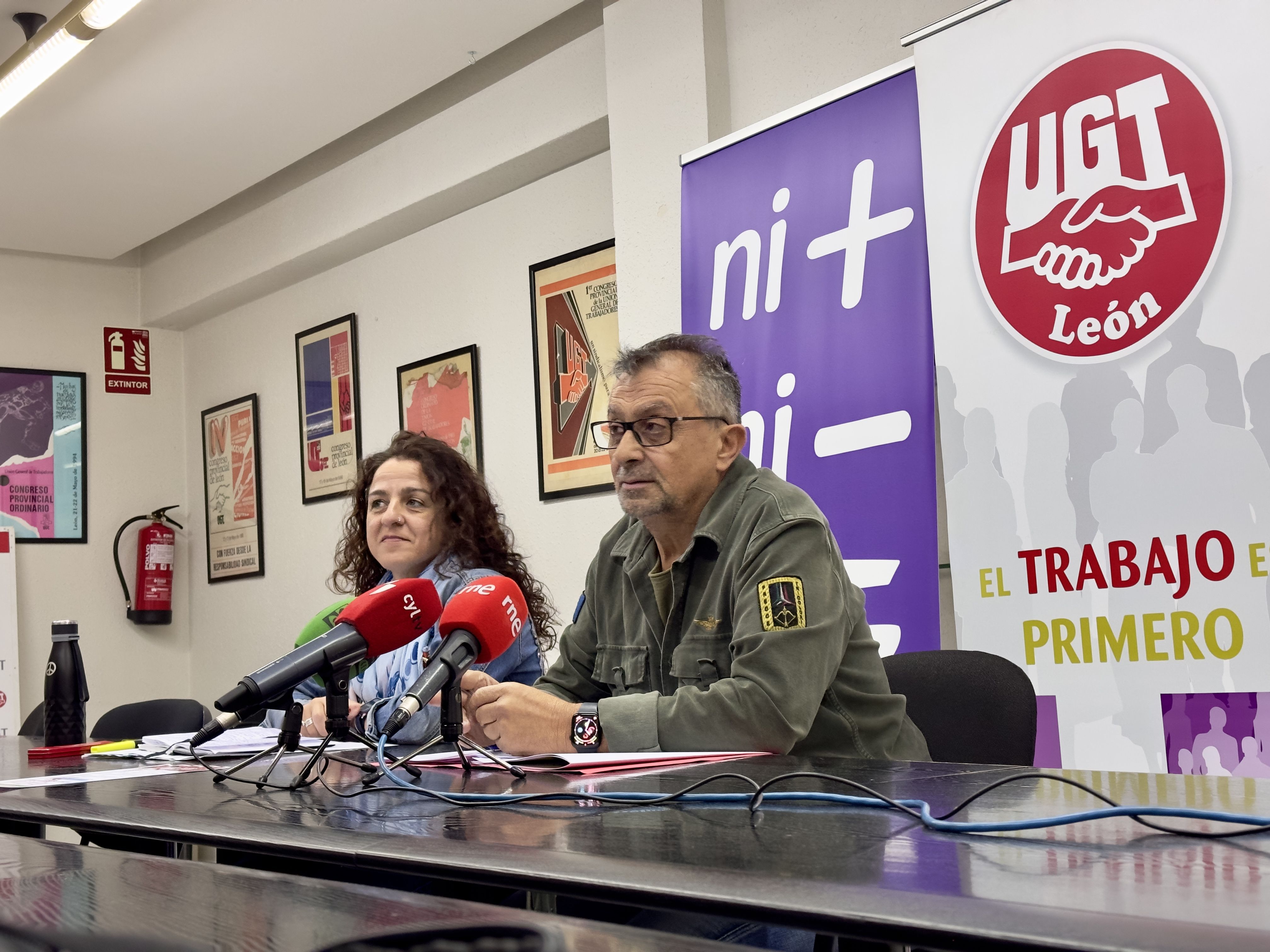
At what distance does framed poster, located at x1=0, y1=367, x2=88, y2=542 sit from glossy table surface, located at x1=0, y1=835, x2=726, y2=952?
6.08 meters

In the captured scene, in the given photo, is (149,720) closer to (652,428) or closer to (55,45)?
(652,428)

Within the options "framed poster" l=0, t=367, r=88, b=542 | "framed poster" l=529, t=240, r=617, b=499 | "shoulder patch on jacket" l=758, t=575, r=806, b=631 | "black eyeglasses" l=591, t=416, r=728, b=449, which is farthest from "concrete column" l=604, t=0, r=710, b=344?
"framed poster" l=0, t=367, r=88, b=542

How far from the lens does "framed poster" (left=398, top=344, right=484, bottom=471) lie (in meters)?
4.93

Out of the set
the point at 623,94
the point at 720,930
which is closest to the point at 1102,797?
the point at 720,930

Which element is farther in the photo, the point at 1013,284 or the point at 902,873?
the point at 1013,284

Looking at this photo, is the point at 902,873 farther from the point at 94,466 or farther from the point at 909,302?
the point at 94,466

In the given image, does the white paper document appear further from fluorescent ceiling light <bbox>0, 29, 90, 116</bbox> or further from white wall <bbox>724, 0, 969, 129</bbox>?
fluorescent ceiling light <bbox>0, 29, 90, 116</bbox>

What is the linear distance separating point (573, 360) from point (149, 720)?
197 cm

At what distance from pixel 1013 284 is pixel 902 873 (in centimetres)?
215

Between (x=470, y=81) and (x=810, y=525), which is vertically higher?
(x=470, y=81)

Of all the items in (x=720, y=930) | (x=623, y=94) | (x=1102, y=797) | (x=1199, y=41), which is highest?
(x=623, y=94)

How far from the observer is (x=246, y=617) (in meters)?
6.23

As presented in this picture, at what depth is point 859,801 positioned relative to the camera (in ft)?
3.34

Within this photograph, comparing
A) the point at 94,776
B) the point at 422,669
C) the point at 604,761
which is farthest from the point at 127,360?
the point at 604,761
